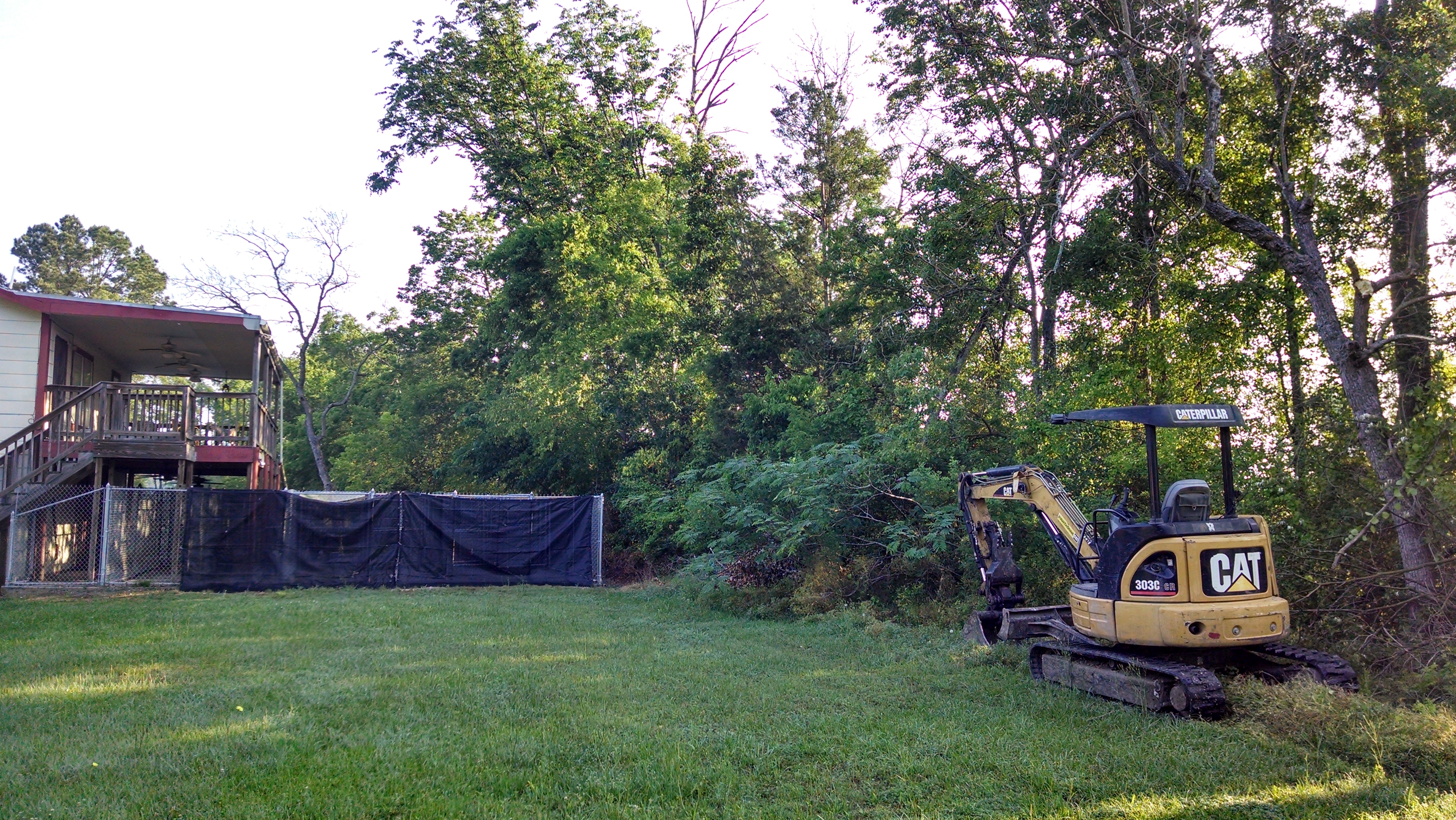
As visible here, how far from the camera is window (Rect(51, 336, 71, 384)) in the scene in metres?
16.4

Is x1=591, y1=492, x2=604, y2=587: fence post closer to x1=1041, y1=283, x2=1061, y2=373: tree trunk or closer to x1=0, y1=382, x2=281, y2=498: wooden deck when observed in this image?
x1=0, y1=382, x2=281, y2=498: wooden deck

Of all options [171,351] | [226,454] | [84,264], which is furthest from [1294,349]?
[84,264]

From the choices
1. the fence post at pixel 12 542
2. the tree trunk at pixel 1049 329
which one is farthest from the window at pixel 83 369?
the tree trunk at pixel 1049 329

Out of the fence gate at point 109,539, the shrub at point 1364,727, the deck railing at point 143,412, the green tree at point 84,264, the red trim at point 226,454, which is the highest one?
the green tree at point 84,264

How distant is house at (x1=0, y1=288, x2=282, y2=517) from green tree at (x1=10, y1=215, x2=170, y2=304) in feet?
110

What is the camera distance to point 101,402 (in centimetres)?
1549

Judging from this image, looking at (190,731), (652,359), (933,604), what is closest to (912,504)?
(933,604)

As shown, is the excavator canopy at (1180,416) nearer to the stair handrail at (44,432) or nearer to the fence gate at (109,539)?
the fence gate at (109,539)

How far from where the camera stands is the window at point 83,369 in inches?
698

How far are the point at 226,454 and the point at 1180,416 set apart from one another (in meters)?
17.1

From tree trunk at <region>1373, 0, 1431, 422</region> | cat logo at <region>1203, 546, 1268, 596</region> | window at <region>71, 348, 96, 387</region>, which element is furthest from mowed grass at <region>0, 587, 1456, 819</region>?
window at <region>71, 348, 96, 387</region>

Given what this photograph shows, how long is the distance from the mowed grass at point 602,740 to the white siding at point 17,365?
802 cm

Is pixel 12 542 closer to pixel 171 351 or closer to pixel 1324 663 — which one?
pixel 171 351

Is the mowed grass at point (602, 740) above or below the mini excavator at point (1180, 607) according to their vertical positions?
below
